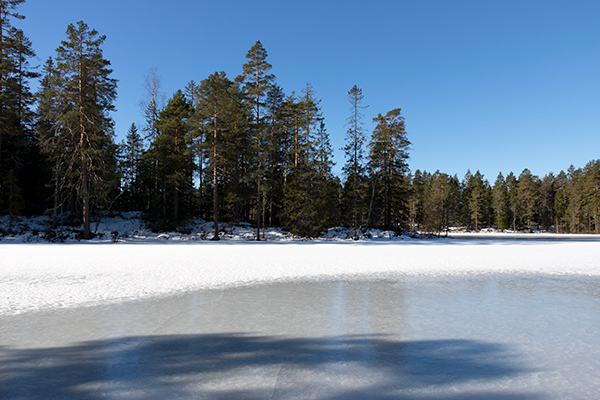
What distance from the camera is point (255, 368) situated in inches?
157

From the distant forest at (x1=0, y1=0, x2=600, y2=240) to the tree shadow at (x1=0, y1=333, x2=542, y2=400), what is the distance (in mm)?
24539

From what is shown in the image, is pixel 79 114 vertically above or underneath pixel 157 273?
above

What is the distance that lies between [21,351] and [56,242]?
80.8 feet

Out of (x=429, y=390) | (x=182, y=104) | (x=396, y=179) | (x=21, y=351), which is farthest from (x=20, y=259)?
(x=396, y=179)

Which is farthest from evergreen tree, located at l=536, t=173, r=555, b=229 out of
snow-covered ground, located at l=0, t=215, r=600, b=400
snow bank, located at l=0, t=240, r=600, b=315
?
snow-covered ground, located at l=0, t=215, r=600, b=400

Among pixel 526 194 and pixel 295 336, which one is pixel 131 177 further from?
pixel 526 194

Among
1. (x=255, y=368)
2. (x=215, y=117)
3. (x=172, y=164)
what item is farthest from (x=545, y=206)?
(x=255, y=368)

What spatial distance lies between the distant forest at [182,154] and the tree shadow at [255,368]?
2454cm

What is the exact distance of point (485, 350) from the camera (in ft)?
15.1

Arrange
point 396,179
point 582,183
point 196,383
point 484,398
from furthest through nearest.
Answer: point 582,183 < point 396,179 < point 196,383 < point 484,398

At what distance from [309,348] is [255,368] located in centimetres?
97

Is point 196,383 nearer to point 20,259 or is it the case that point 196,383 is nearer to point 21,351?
point 21,351

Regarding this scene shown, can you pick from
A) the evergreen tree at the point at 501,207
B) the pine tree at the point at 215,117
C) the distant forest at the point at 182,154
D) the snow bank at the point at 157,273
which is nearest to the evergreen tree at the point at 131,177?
the distant forest at the point at 182,154

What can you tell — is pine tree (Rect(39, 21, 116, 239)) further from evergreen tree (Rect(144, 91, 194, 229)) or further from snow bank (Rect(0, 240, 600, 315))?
snow bank (Rect(0, 240, 600, 315))
